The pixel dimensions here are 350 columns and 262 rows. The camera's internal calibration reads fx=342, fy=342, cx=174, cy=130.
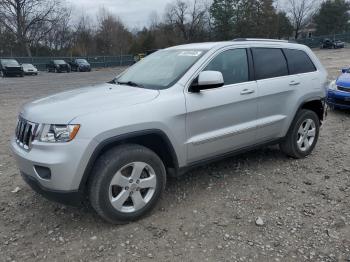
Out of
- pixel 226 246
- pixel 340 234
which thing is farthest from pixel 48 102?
pixel 340 234

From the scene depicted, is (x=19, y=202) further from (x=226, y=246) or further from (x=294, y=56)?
(x=294, y=56)

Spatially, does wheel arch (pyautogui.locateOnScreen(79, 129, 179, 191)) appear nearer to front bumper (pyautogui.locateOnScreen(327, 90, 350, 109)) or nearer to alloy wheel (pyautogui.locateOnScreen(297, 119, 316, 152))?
alloy wheel (pyautogui.locateOnScreen(297, 119, 316, 152))

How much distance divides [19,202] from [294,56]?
4119 mm

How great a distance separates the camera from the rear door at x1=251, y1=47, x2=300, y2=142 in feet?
14.4

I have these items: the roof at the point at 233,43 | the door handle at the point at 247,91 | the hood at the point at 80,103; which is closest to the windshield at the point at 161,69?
the roof at the point at 233,43

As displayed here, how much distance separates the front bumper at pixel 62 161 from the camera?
117 inches

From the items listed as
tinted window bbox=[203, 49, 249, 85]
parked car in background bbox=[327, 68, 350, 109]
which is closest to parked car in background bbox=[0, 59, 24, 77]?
parked car in background bbox=[327, 68, 350, 109]

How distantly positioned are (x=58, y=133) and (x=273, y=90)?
2783 millimetres

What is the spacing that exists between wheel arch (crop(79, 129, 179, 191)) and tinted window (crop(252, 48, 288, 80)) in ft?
5.31

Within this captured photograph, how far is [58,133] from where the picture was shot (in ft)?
9.90

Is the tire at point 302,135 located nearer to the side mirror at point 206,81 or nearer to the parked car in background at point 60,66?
the side mirror at point 206,81

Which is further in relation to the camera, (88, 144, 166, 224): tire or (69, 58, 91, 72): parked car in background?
(69, 58, 91, 72): parked car in background

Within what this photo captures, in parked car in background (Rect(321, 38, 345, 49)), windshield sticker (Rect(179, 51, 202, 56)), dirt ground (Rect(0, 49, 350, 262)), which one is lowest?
dirt ground (Rect(0, 49, 350, 262))

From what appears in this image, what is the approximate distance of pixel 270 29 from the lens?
57844mm
